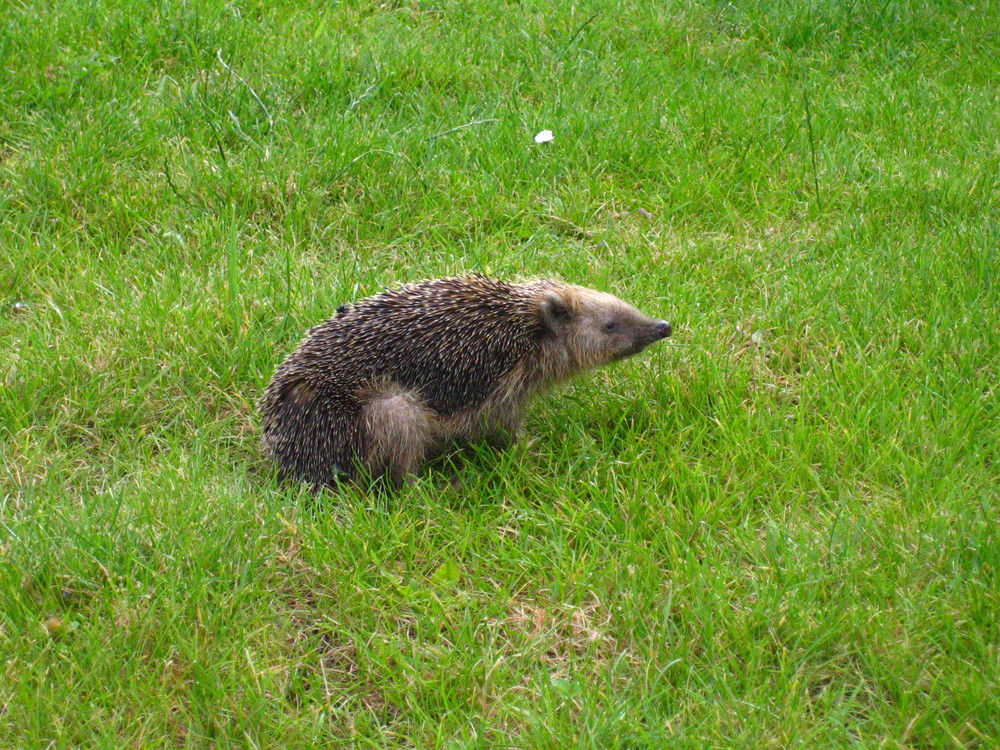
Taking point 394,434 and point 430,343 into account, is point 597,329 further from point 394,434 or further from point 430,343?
point 394,434

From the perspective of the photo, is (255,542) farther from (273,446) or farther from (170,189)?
(170,189)

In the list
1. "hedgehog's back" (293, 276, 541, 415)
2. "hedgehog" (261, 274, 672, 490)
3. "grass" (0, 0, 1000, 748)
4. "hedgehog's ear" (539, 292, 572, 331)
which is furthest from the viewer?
"hedgehog's ear" (539, 292, 572, 331)

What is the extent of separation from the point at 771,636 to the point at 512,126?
3.93m

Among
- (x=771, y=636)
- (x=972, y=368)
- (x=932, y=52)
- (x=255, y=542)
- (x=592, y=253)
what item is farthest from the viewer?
(x=932, y=52)

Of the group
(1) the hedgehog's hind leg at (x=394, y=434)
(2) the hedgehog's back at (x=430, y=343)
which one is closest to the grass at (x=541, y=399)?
(1) the hedgehog's hind leg at (x=394, y=434)

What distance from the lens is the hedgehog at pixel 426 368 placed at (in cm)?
436

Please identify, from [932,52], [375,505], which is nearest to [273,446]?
[375,505]

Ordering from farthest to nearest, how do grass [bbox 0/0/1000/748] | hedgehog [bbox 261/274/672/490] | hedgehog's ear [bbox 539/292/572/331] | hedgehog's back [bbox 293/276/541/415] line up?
hedgehog's ear [bbox 539/292/572/331]
hedgehog's back [bbox 293/276/541/415]
hedgehog [bbox 261/274/672/490]
grass [bbox 0/0/1000/748]

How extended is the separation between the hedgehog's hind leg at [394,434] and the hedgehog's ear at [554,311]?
73cm

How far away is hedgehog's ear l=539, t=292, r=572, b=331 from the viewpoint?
4793 mm

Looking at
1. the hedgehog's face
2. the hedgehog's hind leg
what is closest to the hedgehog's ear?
the hedgehog's face

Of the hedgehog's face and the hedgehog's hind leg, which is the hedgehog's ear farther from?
the hedgehog's hind leg

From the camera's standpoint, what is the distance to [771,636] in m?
3.59

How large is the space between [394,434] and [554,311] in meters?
0.97
